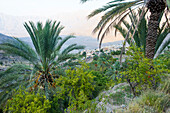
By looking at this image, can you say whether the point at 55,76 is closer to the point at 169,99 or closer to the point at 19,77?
the point at 19,77

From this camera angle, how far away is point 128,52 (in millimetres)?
3703

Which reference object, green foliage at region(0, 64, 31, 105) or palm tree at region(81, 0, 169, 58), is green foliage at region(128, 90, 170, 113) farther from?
green foliage at region(0, 64, 31, 105)

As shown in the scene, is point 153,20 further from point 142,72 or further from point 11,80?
point 11,80

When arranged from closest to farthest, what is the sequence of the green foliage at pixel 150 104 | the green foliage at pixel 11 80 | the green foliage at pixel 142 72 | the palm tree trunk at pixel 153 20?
the green foliage at pixel 150 104 < the green foliage at pixel 142 72 < the palm tree trunk at pixel 153 20 < the green foliage at pixel 11 80

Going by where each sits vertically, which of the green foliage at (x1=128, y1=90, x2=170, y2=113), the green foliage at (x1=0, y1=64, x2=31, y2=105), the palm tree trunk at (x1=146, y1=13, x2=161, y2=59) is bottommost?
the green foliage at (x1=128, y1=90, x2=170, y2=113)

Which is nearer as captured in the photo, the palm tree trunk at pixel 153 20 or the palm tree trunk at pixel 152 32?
the palm tree trunk at pixel 153 20

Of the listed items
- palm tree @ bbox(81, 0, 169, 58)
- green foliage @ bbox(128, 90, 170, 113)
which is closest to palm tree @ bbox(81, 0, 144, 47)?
palm tree @ bbox(81, 0, 169, 58)

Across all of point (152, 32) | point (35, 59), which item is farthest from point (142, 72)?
point (35, 59)

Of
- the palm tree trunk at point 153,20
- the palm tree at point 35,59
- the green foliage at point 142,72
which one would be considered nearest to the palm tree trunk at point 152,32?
the palm tree trunk at point 153,20

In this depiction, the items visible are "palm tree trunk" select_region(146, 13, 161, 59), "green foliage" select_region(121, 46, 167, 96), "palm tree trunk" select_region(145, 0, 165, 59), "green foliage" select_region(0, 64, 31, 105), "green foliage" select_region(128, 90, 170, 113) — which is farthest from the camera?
"green foliage" select_region(0, 64, 31, 105)

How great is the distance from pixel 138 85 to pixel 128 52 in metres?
0.99

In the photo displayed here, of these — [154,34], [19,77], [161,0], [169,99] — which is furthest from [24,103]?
[161,0]

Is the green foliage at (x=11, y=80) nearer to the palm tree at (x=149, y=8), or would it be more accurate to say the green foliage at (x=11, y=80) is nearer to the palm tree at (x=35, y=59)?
the palm tree at (x=35, y=59)

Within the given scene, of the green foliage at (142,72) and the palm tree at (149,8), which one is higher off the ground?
the palm tree at (149,8)
